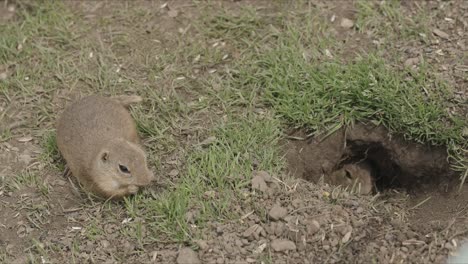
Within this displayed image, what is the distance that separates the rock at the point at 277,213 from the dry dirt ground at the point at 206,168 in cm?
1

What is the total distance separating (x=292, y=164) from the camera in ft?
16.8

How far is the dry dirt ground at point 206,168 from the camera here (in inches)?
175

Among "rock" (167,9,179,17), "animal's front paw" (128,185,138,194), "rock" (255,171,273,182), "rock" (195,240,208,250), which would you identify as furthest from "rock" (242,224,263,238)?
"rock" (167,9,179,17)

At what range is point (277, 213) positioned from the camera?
14.8 feet

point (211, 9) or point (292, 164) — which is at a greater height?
point (211, 9)

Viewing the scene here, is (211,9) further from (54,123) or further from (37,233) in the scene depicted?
(37,233)

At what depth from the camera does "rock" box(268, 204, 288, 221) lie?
450cm

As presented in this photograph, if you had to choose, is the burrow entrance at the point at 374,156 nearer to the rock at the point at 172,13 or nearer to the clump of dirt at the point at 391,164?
the clump of dirt at the point at 391,164

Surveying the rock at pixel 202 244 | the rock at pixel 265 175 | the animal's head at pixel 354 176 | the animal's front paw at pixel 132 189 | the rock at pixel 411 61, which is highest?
the rock at pixel 411 61

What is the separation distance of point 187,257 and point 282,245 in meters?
0.60

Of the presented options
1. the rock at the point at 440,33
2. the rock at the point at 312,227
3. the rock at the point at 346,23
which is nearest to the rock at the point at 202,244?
the rock at the point at 312,227

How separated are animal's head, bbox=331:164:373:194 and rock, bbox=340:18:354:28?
1.19 metres

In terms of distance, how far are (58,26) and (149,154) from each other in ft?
5.76

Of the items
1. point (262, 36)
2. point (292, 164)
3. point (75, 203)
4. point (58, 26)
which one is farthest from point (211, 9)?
point (75, 203)
